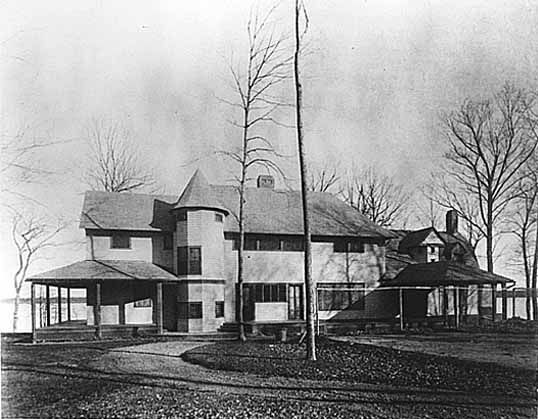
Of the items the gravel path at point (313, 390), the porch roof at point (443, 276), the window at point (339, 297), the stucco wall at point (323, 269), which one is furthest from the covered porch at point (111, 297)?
the porch roof at point (443, 276)

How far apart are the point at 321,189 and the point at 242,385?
18.6 m

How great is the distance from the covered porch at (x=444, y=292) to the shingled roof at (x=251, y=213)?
2.63m

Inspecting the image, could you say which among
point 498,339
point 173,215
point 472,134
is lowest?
point 498,339

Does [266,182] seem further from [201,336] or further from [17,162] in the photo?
[17,162]

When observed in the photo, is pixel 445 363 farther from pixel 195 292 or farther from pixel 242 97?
pixel 195 292

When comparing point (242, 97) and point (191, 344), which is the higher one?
point (242, 97)

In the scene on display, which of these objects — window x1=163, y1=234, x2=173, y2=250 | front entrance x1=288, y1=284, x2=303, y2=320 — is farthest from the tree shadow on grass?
front entrance x1=288, y1=284, x2=303, y2=320

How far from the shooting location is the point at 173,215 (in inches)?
1062

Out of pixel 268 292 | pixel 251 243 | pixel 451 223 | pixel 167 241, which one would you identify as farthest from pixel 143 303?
pixel 451 223

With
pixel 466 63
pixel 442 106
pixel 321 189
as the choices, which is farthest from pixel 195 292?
pixel 466 63

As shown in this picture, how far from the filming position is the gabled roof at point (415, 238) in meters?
36.2

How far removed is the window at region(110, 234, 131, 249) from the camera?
2581 cm

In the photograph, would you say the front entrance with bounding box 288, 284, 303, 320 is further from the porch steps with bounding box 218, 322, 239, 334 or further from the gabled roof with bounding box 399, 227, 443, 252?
the gabled roof with bounding box 399, 227, 443, 252

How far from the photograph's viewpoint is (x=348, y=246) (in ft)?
102
